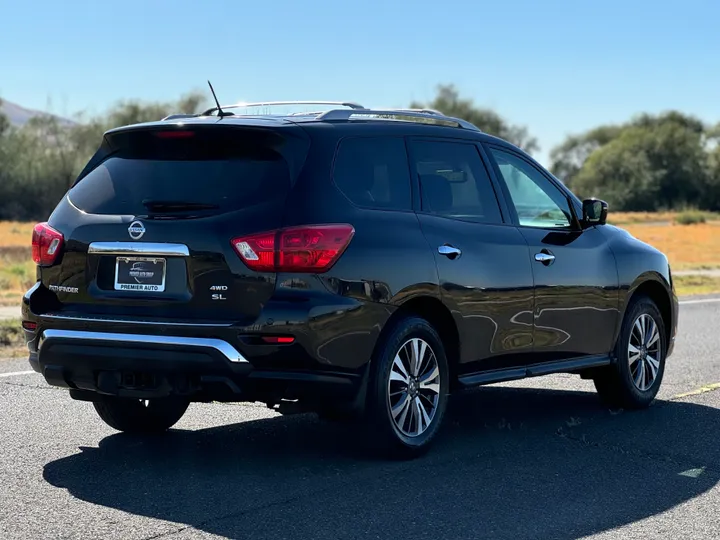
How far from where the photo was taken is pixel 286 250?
6129 millimetres

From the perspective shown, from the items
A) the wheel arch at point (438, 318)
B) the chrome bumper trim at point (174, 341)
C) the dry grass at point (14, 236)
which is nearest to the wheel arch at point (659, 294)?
the wheel arch at point (438, 318)

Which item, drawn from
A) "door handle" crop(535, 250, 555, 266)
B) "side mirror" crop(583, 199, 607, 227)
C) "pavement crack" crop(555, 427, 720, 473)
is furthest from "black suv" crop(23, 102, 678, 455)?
"side mirror" crop(583, 199, 607, 227)

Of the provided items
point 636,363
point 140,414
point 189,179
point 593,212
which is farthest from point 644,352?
point 189,179

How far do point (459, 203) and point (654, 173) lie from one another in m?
100

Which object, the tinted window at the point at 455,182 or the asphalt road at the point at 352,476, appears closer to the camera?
the asphalt road at the point at 352,476

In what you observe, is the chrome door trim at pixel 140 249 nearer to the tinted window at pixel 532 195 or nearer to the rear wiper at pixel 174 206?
the rear wiper at pixel 174 206

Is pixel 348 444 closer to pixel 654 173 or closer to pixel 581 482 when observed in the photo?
pixel 581 482

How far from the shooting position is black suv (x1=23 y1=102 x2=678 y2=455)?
6.15 m

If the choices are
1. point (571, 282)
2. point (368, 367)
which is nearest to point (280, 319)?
point (368, 367)

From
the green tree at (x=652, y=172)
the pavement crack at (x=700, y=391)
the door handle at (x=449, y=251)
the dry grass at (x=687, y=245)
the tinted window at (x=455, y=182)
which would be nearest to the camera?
the door handle at (x=449, y=251)

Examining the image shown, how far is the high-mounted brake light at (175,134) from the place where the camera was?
258 inches

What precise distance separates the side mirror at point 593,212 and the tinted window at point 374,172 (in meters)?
1.78

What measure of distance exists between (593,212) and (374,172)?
2.13 m

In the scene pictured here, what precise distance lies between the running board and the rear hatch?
5.70 feet
